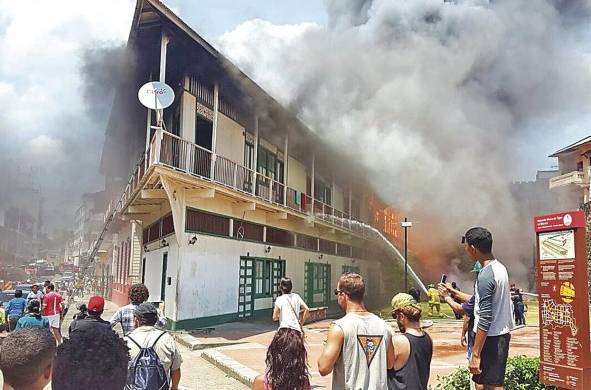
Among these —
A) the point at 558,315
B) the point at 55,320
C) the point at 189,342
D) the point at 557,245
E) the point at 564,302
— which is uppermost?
the point at 557,245

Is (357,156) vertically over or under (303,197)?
over

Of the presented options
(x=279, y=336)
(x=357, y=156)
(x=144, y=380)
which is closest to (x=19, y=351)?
(x=279, y=336)

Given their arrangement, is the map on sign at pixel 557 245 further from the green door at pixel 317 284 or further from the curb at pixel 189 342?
the green door at pixel 317 284

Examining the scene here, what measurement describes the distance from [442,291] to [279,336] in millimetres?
2408

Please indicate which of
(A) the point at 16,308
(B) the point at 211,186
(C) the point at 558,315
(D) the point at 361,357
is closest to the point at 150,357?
(D) the point at 361,357

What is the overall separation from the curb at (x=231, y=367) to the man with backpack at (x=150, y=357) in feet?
12.8

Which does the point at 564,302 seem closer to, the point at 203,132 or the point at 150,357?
the point at 150,357

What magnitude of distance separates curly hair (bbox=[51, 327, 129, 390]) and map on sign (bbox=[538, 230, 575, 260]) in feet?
14.8

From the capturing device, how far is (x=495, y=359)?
4207mm

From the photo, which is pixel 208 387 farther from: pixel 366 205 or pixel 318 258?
pixel 366 205

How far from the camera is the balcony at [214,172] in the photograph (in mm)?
13570

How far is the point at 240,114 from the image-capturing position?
Result: 1827 centimetres

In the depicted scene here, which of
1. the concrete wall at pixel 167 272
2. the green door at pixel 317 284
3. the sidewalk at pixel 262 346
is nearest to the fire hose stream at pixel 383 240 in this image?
the green door at pixel 317 284

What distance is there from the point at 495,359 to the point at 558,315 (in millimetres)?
1406
